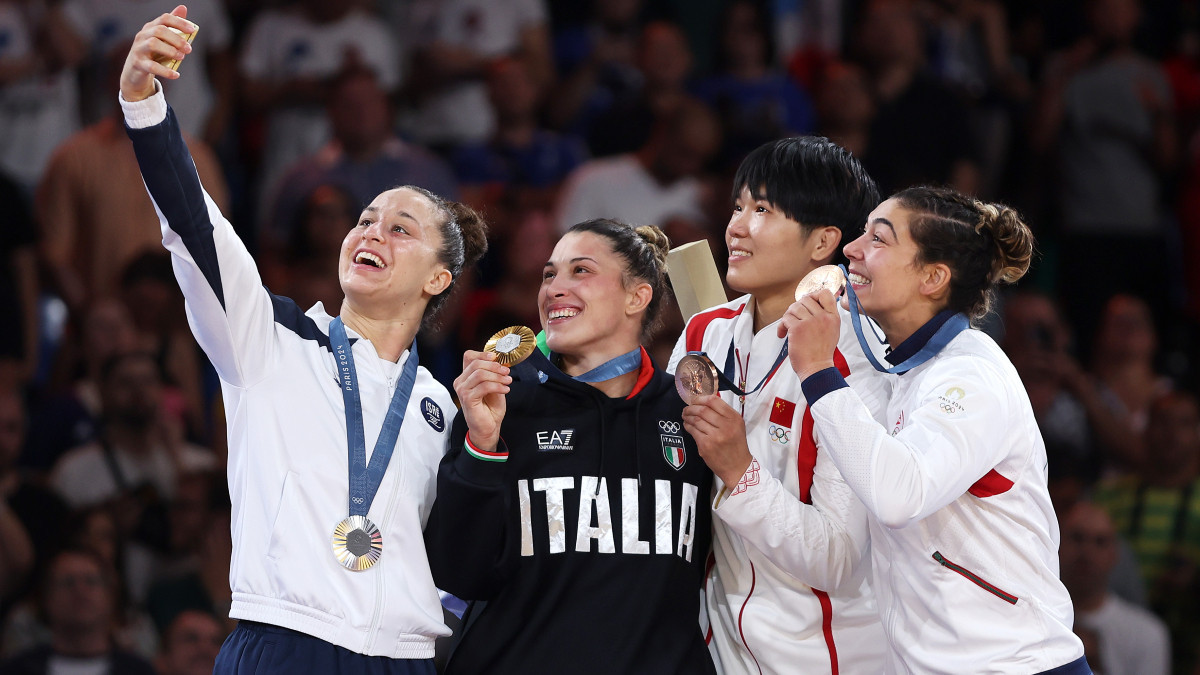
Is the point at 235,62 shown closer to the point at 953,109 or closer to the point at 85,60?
the point at 85,60

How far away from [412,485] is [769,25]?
648cm

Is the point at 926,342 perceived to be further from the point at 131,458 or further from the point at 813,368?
the point at 131,458

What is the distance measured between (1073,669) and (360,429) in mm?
1919

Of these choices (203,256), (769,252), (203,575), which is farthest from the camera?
(203,575)

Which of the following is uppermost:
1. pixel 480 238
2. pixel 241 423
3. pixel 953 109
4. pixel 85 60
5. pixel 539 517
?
pixel 85 60

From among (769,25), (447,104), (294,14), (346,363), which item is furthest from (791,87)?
(346,363)

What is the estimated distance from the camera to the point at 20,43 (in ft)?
25.0

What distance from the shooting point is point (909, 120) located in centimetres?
802

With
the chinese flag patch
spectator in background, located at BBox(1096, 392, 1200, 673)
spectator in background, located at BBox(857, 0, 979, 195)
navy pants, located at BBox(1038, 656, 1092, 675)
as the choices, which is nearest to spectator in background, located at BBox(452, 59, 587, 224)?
spectator in background, located at BBox(857, 0, 979, 195)

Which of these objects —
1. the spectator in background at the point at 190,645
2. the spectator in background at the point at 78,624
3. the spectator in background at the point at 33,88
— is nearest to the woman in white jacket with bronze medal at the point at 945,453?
the spectator in background at the point at 190,645

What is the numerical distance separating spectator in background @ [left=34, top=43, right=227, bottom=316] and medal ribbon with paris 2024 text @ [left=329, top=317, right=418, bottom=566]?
3.98 metres

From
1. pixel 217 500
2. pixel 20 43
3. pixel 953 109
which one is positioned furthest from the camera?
pixel 953 109

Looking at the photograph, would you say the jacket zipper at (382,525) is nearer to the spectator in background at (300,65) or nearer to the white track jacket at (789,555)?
the white track jacket at (789,555)

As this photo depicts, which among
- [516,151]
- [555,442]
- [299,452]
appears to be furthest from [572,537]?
[516,151]
